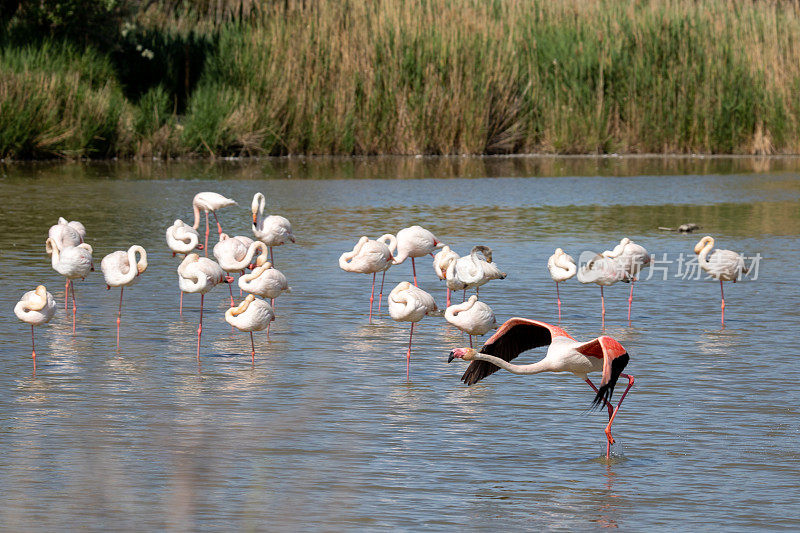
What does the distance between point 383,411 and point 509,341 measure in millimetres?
859

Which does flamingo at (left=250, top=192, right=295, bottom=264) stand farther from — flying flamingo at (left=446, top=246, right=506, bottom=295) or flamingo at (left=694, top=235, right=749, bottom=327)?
flamingo at (left=694, top=235, right=749, bottom=327)

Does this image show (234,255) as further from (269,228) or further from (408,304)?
(408,304)

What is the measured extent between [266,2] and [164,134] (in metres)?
4.59

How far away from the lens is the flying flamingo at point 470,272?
10.4 m

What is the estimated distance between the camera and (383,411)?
7.51 m

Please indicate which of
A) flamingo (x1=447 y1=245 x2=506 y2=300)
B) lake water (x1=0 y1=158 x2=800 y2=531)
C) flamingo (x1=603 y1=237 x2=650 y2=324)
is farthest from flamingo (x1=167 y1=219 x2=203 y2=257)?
flamingo (x1=603 y1=237 x2=650 y2=324)

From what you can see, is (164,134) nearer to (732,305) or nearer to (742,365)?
(732,305)

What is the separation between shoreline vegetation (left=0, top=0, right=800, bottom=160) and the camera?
27.0 m

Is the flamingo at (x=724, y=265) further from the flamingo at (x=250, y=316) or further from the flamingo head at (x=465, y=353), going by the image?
the flamingo head at (x=465, y=353)

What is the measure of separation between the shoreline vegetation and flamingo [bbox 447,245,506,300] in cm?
1648

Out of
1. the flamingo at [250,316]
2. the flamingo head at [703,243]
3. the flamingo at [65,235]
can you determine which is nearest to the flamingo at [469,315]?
the flamingo at [250,316]

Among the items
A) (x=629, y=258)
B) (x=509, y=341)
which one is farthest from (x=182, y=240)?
(x=509, y=341)

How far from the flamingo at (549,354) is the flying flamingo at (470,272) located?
304 centimetres

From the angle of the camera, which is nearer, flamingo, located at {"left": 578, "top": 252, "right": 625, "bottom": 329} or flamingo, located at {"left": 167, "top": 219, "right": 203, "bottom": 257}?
flamingo, located at {"left": 578, "top": 252, "right": 625, "bottom": 329}
